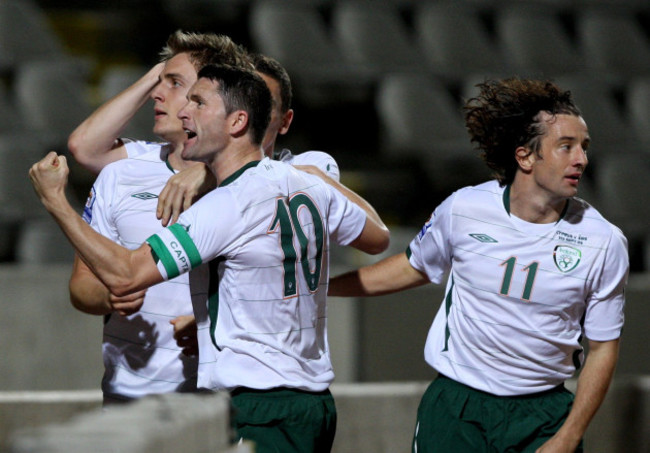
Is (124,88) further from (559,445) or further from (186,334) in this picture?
(559,445)

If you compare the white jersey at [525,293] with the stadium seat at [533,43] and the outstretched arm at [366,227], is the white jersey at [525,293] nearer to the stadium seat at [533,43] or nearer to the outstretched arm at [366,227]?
the outstretched arm at [366,227]

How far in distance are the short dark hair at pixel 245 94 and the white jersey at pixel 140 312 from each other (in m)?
0.55

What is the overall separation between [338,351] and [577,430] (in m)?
2.60

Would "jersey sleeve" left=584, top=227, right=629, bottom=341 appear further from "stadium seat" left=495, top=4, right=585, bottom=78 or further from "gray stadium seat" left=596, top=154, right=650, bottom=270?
"stadium seat" left=495, top=4, right=585, bottom=78

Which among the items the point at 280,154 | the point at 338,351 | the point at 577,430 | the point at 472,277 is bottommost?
the point at 338,351

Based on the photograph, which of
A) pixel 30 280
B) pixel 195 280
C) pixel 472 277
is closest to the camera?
pixel 195 280

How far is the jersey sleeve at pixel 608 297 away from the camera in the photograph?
3221 millimetres

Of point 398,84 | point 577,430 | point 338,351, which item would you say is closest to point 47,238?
point 338,351

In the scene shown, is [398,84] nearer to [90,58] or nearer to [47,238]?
[90,58]

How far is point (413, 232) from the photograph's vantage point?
26.7 feet

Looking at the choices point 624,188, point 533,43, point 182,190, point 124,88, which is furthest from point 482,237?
Result: point 533,43

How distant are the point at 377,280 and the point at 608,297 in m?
0.78

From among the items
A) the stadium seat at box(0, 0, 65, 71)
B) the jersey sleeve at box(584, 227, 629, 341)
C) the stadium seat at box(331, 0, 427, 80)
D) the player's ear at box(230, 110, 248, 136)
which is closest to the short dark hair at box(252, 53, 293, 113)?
the player's ear at box(230, 110, 248, 136)

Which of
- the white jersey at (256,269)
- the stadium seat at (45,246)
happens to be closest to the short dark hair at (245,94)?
the white jersey at (256,269)
